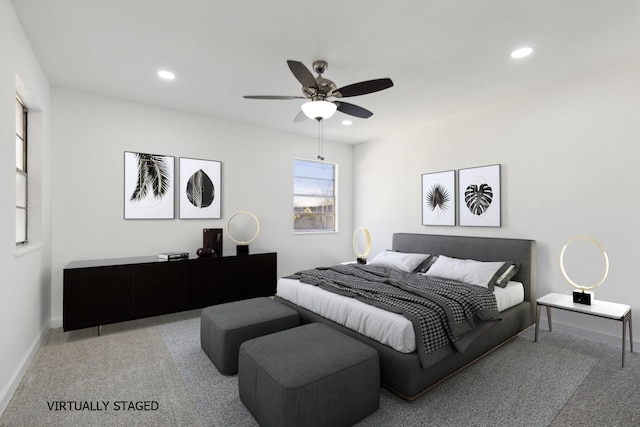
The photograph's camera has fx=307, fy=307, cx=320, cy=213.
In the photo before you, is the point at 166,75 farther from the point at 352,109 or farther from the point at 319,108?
the point at 352,109

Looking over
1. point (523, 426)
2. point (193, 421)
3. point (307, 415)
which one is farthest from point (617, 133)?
point (193, 421)

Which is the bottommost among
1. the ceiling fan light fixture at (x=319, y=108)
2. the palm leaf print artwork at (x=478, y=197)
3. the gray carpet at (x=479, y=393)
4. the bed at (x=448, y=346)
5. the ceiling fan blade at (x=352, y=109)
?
the gray carpet at (x=479, y=393)

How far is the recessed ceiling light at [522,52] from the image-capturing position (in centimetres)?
268

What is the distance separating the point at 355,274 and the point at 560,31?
9.42 ft

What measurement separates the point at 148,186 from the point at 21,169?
124 centimetres

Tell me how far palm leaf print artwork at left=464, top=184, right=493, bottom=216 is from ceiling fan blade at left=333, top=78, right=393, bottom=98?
231cm

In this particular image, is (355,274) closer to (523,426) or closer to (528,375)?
(528,375)

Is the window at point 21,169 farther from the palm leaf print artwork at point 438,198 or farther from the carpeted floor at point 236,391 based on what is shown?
the palm leaf print artwork at point 438,198

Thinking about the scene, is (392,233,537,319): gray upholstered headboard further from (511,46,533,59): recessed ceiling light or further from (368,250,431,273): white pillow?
Result: (511,46,533,59): recessed ceiling light

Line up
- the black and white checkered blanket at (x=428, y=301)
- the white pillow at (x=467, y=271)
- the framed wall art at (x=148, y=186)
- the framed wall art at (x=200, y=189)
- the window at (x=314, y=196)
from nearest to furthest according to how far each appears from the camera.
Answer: the black and white checkered blanket at (x=428, y=301) < the white pillow at (x=467, y=271) < the framed wall art at (x=148, y=186) < the framed wall art at (x=200, y=189) < the window at (x=314, y=196)

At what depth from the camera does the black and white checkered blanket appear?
→ 7.57ft

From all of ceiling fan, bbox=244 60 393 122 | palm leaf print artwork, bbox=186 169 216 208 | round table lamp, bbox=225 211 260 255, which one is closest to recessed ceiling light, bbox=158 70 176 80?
ceiling fan, bbox=244 60 393 122

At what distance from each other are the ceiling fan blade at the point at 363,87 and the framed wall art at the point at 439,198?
2.35 meters

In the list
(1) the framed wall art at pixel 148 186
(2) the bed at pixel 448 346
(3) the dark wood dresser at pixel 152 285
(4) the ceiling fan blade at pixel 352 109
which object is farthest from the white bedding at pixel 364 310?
(1) the framed wall art at pixel 148 186
